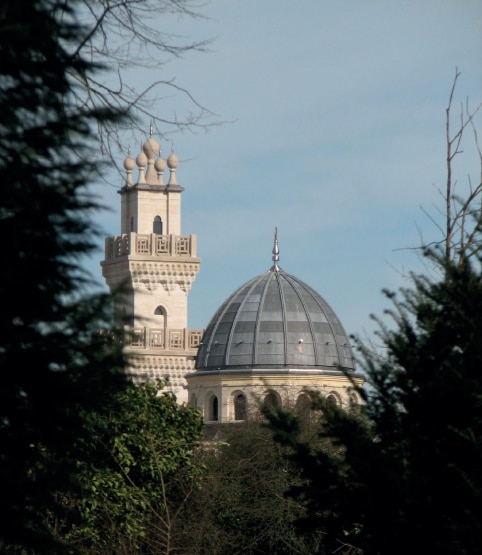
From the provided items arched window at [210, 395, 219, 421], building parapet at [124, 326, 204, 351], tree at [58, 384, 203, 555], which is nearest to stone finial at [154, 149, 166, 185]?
building parapet at [124, 326, 204, 351]

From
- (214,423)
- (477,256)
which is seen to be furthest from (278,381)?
(477,256)

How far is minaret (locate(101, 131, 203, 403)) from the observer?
327ft

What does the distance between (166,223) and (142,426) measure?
75790 mm

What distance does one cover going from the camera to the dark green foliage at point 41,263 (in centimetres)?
826

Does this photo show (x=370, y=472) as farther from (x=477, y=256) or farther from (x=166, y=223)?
(x=166, y=223)

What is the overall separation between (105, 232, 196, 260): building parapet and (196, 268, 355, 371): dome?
36.0 ft

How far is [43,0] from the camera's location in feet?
28.9

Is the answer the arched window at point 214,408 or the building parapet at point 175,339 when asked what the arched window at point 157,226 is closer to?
the building parapet at point 175,339

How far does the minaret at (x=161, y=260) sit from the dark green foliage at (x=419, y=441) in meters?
86.1

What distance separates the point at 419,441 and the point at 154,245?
88.2 m

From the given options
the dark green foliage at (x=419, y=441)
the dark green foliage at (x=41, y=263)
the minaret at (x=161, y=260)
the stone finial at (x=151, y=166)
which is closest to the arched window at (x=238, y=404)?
the minaret at (x=161, y=260)

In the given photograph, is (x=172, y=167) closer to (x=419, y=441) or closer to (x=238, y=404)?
(x=238, y=404)

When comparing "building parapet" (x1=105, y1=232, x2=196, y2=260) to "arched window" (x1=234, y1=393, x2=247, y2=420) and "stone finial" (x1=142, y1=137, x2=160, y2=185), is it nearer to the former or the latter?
"stone finial" (x1=142, y1=137, x2=160, y2=185)

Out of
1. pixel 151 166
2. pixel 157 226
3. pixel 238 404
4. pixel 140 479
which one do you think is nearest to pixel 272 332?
pixel 238 404
